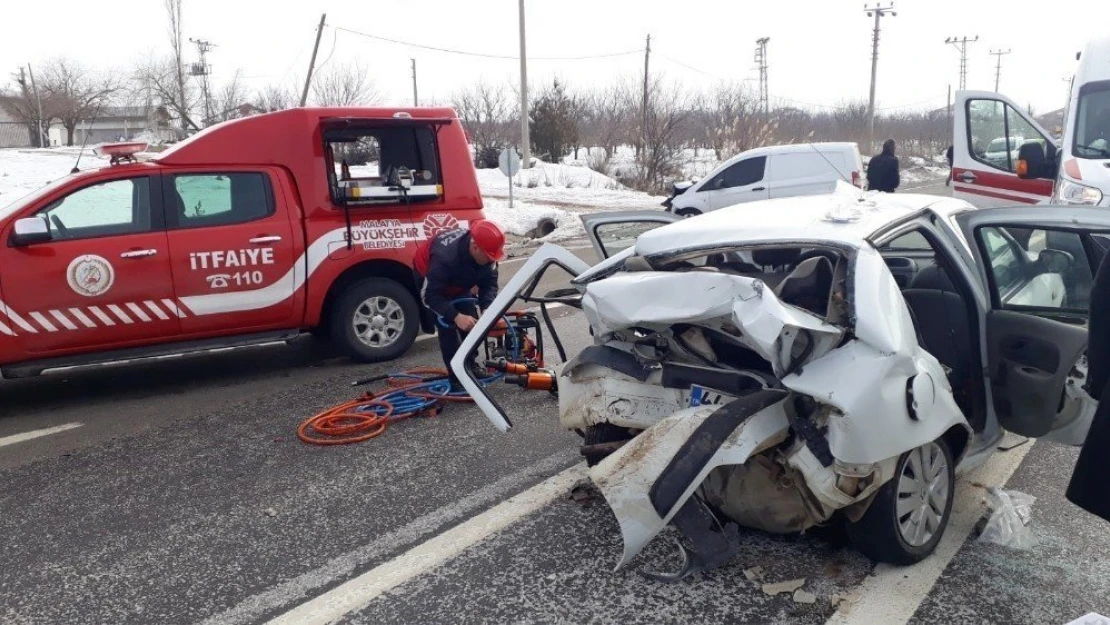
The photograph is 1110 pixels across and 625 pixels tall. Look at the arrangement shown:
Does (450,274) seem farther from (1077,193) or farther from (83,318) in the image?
(1077,193)

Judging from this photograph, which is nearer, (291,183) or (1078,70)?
(291,183)

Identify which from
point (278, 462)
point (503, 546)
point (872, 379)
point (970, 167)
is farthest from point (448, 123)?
point (970, 167)

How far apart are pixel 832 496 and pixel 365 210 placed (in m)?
5.06

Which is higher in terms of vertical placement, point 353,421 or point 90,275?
point 90,275

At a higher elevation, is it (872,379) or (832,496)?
(872,379)

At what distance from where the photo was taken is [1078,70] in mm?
9047

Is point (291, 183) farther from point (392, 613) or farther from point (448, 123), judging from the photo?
point (392, 613)

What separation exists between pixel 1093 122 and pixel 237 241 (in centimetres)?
813

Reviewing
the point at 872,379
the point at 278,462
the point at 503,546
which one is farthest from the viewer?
the point at 278,462

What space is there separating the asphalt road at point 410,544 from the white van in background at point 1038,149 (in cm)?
465

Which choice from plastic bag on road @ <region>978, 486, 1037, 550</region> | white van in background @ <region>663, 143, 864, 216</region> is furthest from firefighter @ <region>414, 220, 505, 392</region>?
white van in background @ <region>663, 143, 864, 216</region>

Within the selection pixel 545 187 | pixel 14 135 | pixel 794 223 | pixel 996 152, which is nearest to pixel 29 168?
pixel 545 187

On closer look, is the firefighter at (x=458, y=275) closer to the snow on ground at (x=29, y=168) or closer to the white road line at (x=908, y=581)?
the white road line at (x=908, y=581)

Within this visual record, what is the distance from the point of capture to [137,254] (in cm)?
628
